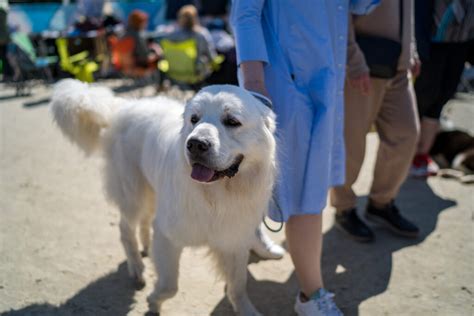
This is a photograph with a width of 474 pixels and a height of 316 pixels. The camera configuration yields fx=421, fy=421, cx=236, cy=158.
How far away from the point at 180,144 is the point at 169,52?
19.1 ft

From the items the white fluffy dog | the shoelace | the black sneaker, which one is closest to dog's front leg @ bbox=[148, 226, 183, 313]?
the white fluffy dog

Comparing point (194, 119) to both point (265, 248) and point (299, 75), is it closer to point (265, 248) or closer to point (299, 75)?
point (299, 75)

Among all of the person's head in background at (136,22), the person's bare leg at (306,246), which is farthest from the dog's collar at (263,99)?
the person's head in background at (136,22)

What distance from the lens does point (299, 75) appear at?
213 cm

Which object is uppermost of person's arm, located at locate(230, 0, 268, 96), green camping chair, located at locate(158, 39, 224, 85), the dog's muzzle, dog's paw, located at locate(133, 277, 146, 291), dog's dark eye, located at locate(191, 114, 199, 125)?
person's arm, located at locate(230, 0, 268, 96)

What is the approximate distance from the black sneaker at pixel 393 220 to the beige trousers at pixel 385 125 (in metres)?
0.20

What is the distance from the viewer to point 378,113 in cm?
310

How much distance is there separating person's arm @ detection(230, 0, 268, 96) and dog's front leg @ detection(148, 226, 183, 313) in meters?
0.92

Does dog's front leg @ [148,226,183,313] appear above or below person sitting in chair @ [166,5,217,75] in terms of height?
below

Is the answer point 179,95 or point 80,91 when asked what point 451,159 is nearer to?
point 80,91

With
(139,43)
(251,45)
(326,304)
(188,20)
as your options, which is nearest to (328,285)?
(326,304)

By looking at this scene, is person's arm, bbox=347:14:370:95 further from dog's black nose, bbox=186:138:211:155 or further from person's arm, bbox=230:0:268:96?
dog's black nose, bbox=186:138:211:155

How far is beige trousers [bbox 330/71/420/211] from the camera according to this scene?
289cm

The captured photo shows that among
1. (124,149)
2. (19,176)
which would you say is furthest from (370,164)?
(19,176)
